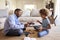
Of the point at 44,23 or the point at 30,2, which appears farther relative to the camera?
the point at 30,2

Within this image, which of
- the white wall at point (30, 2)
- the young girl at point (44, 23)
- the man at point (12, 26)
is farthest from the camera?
the white wall at point (30, 2)

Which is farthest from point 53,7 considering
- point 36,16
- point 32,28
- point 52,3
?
point 32,28

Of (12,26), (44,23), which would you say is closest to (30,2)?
(44,23)

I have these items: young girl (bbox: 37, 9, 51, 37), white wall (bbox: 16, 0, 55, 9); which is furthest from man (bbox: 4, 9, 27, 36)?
white wall (bbox: 16, 0, 55, 9)

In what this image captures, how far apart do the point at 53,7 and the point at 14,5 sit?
3.13 m

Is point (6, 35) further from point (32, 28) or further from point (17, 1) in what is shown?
point (17, 1)

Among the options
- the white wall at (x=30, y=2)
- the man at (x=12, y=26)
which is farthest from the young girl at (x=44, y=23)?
the white wall at (x=30, y=2)

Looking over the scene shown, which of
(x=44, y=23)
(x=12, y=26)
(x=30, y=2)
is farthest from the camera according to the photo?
(x=30, y=2)

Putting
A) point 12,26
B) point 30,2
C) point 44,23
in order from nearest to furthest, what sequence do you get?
point 12,26 → point 44,23 → point 30,2

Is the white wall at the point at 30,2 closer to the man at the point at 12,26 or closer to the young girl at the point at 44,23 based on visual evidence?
the young girl at the point at 44,23

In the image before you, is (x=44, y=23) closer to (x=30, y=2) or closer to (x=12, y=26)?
(x=12, y=26)

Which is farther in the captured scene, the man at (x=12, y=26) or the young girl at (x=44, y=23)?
the young girl at (x=44, y=23)

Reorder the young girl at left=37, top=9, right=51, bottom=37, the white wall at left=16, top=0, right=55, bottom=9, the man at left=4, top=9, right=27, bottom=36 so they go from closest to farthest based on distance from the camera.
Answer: the man at left=4, top=9, right=27, bottom=36 < the young girl at left=37, top=9, right=51, bottom=37 < the white wall at left=16, top=0, right=55, bottom=9

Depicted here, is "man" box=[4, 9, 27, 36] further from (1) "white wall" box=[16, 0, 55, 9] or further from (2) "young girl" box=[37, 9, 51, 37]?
(1) "white wall" box=[16, 0, 55, 9]
